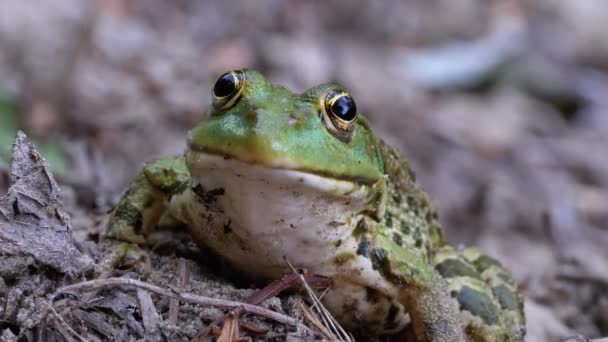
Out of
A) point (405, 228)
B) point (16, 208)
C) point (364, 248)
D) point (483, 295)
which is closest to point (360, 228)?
point (364, 248)

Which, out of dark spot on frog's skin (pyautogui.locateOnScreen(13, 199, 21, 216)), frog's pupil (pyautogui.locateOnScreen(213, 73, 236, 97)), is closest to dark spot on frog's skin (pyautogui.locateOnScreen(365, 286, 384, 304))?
frog's pupil (pyautogui.locateOnScreen(213, 73, 236, 97))

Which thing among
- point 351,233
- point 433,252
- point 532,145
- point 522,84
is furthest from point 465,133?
point 351,233

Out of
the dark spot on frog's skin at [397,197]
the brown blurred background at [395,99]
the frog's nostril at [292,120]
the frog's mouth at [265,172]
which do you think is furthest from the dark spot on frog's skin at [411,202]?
the frog's nostril at [292,120]

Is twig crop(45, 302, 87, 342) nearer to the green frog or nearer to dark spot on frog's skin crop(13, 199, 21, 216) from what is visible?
dark spot on frog's skin crop(13, 199, 21, 216)

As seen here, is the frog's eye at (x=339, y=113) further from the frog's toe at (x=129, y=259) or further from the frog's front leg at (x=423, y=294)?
the frog's toe at (x=129, y=259)

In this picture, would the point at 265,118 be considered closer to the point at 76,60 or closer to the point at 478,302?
the point at 478,302

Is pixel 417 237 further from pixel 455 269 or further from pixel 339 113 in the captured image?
pixel 339 113

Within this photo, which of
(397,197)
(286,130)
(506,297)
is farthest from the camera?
(506,297)
